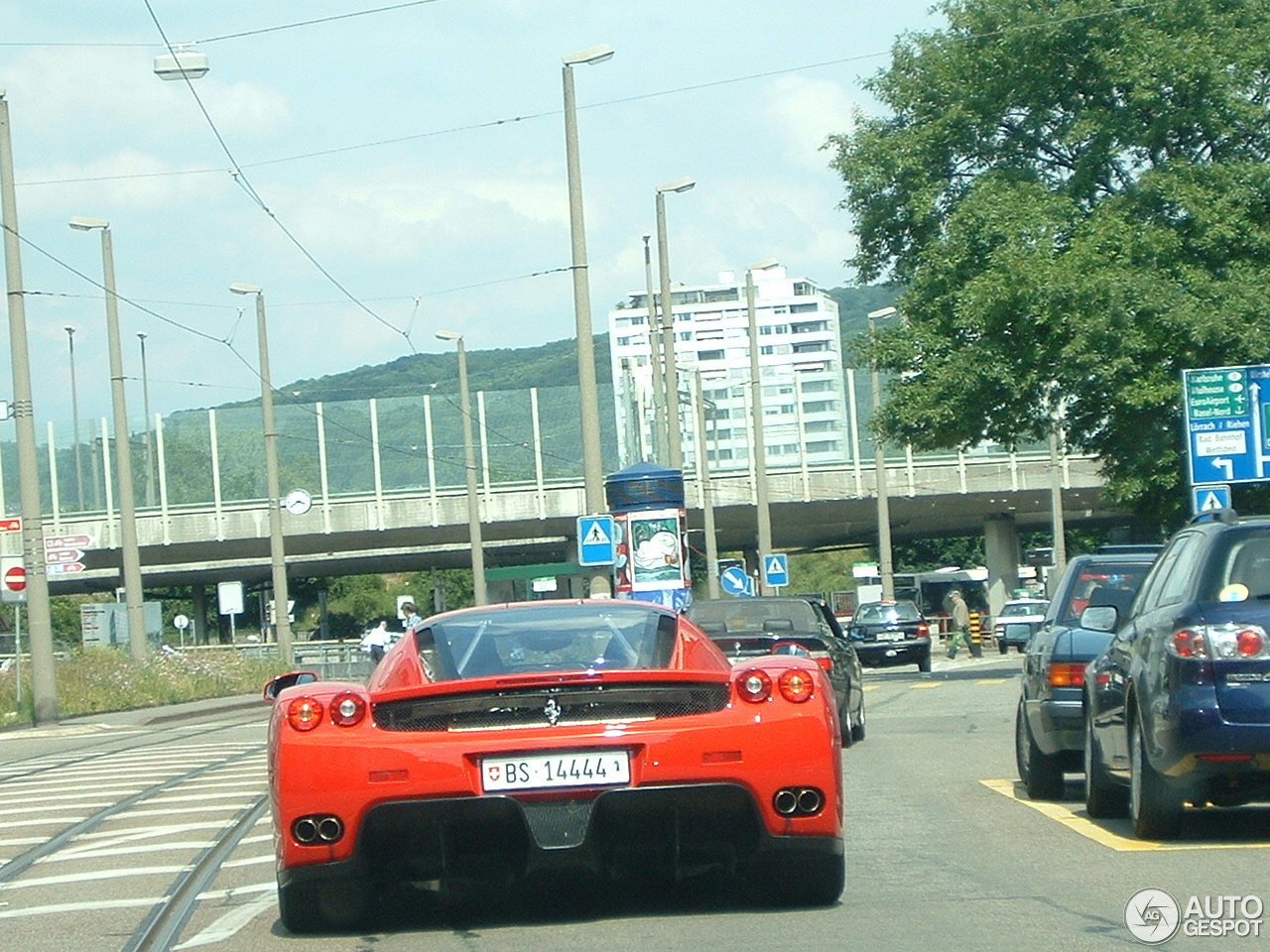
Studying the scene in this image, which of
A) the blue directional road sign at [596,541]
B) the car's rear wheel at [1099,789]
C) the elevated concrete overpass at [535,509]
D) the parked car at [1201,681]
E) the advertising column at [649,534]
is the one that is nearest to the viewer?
the parked car at [1201,681]

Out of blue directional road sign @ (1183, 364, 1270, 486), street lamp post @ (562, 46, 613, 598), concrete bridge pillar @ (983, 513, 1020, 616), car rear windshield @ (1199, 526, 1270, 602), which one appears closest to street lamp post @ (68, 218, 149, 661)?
street lamp post @ (562, 46, 613, 598)

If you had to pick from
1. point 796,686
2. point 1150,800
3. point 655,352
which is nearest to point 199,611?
point 655,352

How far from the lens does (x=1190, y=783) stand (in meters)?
9.09

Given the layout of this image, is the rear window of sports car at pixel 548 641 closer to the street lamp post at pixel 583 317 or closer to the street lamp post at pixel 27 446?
the street lamp post at pixel 583 317

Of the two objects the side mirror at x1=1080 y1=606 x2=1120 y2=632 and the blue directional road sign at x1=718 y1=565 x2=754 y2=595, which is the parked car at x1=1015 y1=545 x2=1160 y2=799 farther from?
the blue directional road sign at x1=718 y1=565 x2=754 y2=595

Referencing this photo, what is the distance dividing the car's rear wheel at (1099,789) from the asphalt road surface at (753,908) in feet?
0.38

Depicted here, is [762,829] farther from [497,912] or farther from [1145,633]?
[1145,633]

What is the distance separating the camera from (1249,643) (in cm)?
887

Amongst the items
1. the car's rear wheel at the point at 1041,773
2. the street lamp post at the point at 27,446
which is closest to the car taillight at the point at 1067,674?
the car's rear wheel at the point at 1041,773

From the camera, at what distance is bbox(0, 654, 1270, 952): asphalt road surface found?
721cm

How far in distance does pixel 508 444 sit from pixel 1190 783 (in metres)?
58.3

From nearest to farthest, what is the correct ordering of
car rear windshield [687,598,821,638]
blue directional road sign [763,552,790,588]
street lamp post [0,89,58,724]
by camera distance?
car rear windshield [687,598,821,638], street lamp post [0,89,58,724], blue directional road sign [763,552,790,588]

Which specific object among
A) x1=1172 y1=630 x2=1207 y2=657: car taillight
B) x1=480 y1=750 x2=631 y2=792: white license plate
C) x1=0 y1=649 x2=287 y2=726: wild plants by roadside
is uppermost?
x1=1172 y1=630 x2=1207 y2=657: car taillight

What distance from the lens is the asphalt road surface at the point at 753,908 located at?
721 cm
